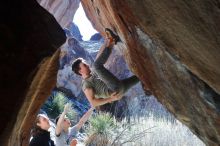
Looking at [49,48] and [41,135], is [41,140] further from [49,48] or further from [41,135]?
[49,48]

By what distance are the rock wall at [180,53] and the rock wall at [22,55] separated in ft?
2.58

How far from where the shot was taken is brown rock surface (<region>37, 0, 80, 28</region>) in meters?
18.6

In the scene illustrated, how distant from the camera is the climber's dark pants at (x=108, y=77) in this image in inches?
267

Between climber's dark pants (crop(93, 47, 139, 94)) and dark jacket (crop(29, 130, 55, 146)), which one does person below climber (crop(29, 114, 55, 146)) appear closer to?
dark jacket (crop(29, 130, 55, 146))

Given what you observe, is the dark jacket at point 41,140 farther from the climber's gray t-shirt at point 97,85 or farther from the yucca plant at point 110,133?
the yucca plant at point 110,133

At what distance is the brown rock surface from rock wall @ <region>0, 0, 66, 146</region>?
554 inches

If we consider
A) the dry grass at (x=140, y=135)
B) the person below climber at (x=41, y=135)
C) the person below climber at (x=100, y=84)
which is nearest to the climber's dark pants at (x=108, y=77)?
the person below climber at (x=100, y=84)

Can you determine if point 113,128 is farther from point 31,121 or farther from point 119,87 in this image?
point 31,121

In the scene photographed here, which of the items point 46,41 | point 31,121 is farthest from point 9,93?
point 31,121

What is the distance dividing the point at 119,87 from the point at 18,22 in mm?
4140

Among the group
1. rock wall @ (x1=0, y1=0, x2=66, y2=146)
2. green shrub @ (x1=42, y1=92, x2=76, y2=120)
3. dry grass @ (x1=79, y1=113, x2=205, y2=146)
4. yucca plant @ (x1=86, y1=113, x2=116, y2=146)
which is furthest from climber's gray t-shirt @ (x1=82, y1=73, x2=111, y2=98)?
green shrub @ (x1=42, y1=92, x2=76, y2=120)

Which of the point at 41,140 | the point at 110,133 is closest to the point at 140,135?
the point at 110,133

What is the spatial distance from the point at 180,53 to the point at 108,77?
3.49m

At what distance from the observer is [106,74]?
274 inches
